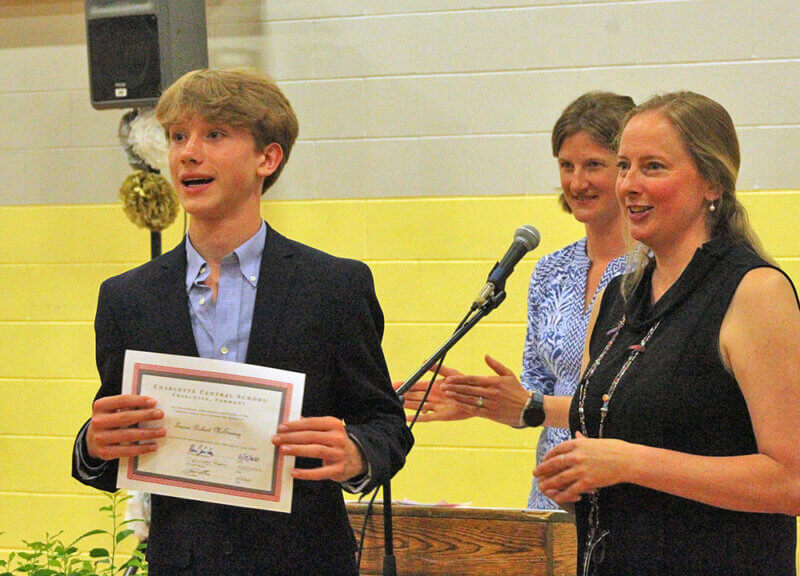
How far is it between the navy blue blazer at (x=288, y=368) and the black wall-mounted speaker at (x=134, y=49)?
1980mm

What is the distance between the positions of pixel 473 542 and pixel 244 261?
87 cm

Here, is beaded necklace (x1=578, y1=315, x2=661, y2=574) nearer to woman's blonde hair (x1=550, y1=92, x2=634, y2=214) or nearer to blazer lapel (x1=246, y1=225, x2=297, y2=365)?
blazer lapel (x1=246, y1=225, x2=297, y2=365)

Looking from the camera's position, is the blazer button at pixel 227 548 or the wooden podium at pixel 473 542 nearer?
the blazer button at pixel 227 548

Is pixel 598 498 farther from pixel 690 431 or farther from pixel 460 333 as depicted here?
pixel 460 333

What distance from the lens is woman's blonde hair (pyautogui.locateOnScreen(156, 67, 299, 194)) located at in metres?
1.59

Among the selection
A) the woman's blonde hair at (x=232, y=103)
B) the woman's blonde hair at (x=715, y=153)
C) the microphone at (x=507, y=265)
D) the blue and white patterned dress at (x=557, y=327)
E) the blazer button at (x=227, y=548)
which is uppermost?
the woman's blonde hair at (x=232, y=103)

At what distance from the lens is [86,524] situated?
12.9ft

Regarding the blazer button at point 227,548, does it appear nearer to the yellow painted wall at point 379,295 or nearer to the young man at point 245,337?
the young man at point 245,337

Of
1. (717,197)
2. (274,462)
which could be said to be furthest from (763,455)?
(274,462)

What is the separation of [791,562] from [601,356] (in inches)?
17.1

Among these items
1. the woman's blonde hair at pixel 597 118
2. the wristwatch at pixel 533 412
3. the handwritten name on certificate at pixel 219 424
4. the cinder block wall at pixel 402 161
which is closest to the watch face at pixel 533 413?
the wristwatch at pixel 533 412

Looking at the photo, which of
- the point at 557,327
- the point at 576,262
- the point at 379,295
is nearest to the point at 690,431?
the point at 557,327

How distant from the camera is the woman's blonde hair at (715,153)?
1.61 metres

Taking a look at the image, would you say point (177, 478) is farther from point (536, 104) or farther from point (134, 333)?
point (536, 104)
